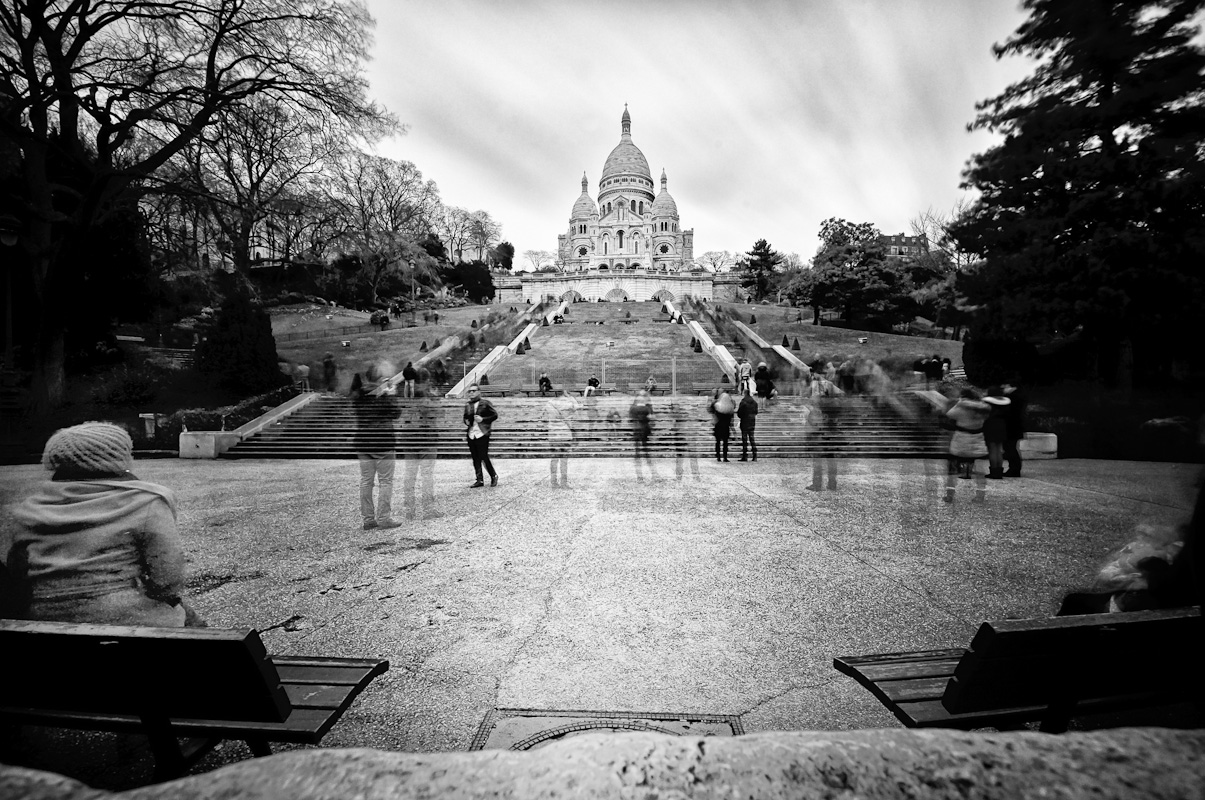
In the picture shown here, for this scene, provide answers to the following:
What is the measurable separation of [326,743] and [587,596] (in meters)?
1.80

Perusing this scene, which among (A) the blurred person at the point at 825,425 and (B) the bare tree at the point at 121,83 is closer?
(B) the bare tree at the point at 121,83

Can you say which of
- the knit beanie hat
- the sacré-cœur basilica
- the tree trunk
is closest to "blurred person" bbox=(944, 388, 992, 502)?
the knit beanie hat

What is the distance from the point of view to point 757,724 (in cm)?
216

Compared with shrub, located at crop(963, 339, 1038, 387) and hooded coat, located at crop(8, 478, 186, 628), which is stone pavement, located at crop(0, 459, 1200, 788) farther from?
shrub, located at crop(963, 339, 1038, 387)

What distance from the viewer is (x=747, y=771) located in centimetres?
96

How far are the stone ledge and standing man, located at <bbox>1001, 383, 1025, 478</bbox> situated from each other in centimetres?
814

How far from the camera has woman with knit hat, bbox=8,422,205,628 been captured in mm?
1752

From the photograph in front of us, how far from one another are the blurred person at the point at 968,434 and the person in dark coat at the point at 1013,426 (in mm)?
1092

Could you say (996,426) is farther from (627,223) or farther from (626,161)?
(626,161)

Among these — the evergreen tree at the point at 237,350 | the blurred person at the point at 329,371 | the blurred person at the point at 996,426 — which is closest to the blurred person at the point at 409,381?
the blurred person at the point at 329,371

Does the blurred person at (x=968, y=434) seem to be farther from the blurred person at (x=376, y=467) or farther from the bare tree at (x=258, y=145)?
the bare tree at (x=258, y=145)

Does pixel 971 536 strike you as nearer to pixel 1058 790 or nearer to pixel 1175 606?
pixel 1175 606

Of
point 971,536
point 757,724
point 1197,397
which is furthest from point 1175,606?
point 1197,397

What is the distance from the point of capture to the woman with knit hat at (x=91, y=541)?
69.0 inches
